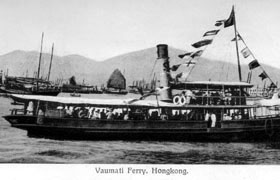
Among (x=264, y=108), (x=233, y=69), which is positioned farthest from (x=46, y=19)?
(x=264, y=108)

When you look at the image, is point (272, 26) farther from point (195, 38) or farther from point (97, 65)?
point (97, 65)

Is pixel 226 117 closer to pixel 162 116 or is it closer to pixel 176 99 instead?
pixel 176 99

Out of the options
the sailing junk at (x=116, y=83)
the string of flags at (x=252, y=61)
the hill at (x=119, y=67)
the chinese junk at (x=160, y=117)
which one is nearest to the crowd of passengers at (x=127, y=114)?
the chinese junk at (x=160, y=117)

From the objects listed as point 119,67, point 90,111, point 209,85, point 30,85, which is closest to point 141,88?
point 119,67

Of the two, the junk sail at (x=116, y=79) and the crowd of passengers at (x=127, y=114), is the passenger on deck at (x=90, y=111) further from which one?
the junk sail at (x=116, y=79)

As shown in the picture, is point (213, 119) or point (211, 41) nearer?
point (211, 41)

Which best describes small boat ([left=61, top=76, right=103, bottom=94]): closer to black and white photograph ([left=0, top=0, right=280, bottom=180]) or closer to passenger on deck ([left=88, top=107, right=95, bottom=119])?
black and white photograph ([left=0, top=0, right=280, bottom=180])

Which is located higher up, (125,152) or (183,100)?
(183,100)
